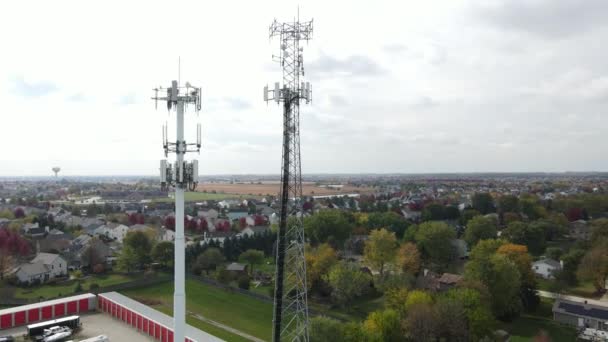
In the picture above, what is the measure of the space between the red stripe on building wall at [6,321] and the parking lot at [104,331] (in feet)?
1.56

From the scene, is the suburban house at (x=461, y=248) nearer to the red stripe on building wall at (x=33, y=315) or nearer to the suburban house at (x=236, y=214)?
the red stripe on building wall at (x=33, y=315)

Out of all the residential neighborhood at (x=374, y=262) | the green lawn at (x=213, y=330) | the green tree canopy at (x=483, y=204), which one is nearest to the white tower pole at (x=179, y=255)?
the residential neighborhood at (x=374, y=262)

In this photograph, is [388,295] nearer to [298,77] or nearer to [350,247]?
[298,77]

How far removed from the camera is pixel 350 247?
56656 millimetres

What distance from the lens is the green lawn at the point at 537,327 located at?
28.8 metres

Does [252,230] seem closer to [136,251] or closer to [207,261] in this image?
[207,261]

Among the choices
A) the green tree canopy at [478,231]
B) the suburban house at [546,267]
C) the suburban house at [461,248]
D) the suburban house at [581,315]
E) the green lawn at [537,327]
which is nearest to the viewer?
the green lawn at [537,327]

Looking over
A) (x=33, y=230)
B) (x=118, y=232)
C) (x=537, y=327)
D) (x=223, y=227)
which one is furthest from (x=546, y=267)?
(x=33, y=230)

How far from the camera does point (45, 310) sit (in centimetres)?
2914

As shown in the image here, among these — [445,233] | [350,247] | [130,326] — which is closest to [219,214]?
[350,247]

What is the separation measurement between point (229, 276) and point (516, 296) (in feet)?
82.3

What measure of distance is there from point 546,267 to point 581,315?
15.7 meters

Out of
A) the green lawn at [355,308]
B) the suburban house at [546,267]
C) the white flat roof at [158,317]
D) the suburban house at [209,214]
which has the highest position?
the suburban house at [209,214]

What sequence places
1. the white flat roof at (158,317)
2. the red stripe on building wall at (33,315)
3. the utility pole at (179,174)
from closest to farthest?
the utility pole at (179,174)
the white flat roof at (158,317)
the red stripe on building wall at (33,315)
